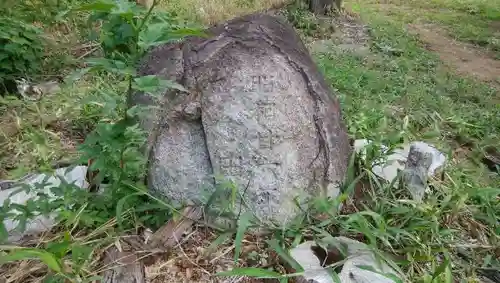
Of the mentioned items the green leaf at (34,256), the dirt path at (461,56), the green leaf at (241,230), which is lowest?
the dirt path at (461,56)

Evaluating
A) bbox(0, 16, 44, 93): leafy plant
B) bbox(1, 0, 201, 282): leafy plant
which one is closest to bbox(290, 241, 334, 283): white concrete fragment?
bbox(1, 0, 201, 282): leafy plant

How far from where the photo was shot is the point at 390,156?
2502 millimetres

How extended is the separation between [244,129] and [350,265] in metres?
0.68

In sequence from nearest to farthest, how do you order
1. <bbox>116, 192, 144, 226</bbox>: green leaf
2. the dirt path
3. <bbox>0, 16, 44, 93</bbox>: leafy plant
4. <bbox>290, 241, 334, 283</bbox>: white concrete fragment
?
<bbox>290, 241, 334, 283</bbox>: white concrete fragment
<bbox>116, 192, 144, 226</bbox>: green leaf
<bbox>0, 16, 44, 93</bbox>: leafy plant
the dirt path

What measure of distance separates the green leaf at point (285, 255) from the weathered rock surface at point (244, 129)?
0.21 meters

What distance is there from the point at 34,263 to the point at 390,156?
1.77 meters

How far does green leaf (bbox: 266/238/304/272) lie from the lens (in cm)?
166

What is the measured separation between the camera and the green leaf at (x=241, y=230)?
169 cm

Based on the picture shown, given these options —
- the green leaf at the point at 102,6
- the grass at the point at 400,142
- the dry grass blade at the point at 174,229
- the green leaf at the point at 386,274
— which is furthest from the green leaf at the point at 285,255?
the green leaf at the point at 102,6

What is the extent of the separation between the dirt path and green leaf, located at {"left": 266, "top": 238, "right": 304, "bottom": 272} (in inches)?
165

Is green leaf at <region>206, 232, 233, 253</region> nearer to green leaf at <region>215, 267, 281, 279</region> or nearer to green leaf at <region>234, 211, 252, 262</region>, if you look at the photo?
green leaf at <region>234, 211, 252, 262</region>

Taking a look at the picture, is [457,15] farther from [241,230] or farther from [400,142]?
[241,230]

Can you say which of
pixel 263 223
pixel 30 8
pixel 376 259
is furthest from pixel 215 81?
pixel 30 8

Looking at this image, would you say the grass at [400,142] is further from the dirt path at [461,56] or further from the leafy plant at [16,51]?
the leafy plant at [16,51]
